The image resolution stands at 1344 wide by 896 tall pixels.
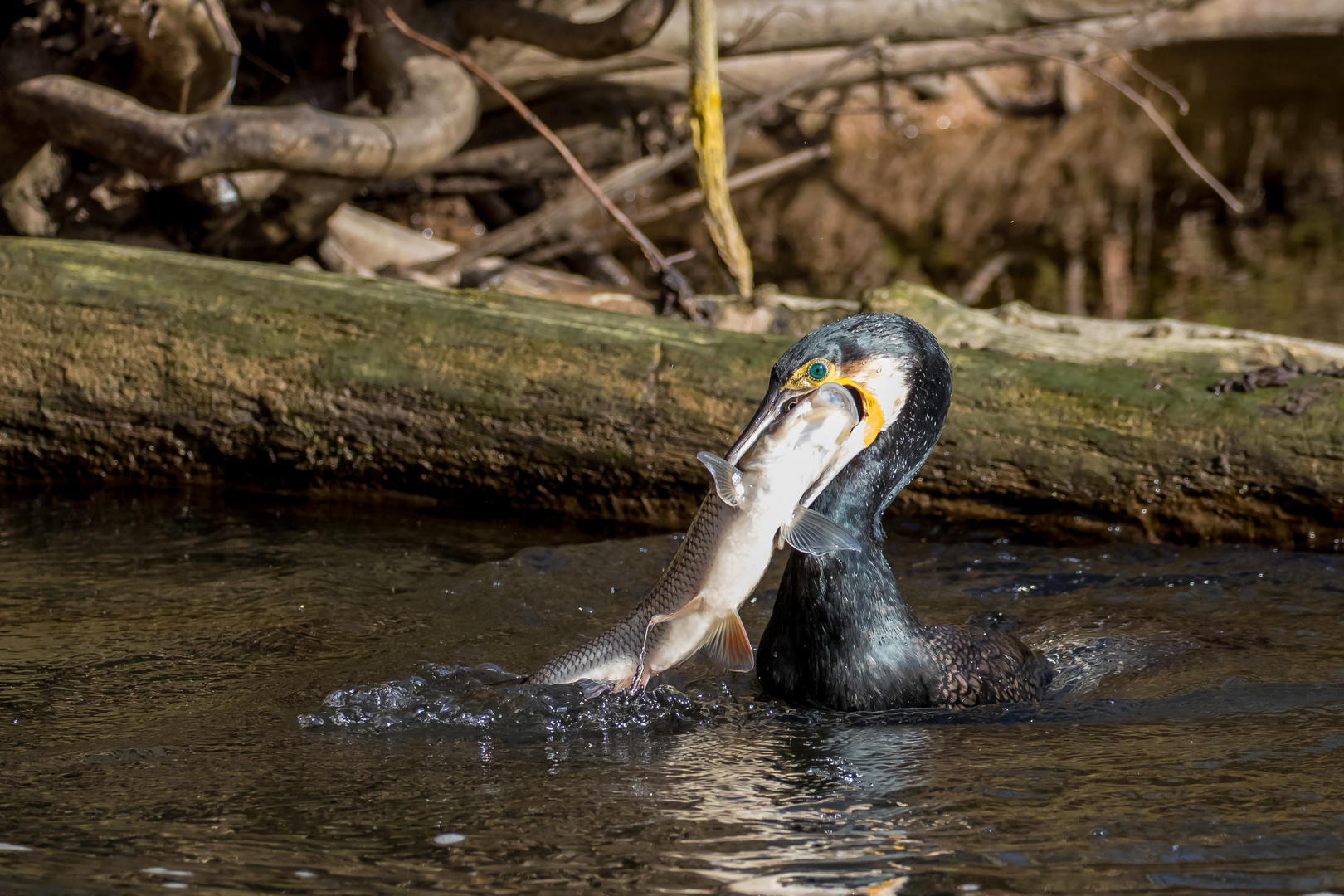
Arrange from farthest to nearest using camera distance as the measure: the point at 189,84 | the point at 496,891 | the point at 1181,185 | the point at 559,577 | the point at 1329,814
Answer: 1. the point at 1181,185
2. the point at 189,84
3. the point at 559,577
4. the point at 1329,814
5. the point at 496,891

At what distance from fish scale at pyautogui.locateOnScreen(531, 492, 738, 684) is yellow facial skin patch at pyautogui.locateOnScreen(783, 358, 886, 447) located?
0.34 m

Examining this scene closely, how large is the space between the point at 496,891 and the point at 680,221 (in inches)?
378

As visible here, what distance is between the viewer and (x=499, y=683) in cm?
338

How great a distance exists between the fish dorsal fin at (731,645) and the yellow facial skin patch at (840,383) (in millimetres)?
520

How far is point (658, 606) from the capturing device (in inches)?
120

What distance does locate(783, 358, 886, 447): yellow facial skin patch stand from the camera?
3.11 m

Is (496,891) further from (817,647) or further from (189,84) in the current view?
(189,84)

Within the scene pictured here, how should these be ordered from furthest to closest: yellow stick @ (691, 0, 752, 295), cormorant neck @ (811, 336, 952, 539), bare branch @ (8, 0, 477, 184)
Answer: bare branch @ (8, 0, 477, 184)
yellow stick @ (691, 0, 752, 295)
cormorant neck @ (811, 336, 952, 539)

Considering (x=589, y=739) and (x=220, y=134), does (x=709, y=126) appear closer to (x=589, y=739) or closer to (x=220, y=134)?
(x=220, y=134)

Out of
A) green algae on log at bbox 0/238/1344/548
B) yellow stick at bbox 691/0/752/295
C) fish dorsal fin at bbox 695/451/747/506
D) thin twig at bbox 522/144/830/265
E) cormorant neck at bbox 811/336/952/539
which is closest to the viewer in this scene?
fish dorsal fin at bbox 695/451/747/506

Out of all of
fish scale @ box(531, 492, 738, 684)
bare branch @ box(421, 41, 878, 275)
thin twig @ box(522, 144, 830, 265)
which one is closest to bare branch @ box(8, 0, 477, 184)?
bare branch @ box(421, 41, 878, 275)

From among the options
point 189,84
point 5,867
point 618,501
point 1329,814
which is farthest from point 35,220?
point 1329,814

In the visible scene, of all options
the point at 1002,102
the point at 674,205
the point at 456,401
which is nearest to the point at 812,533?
the point at 456,401

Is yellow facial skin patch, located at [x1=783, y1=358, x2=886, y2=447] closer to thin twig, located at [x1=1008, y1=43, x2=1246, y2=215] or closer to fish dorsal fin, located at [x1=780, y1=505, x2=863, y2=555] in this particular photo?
fish dorsal fin, located at [x1=780, y1=505, x2=863, y2=555]
